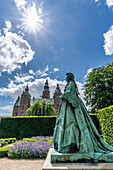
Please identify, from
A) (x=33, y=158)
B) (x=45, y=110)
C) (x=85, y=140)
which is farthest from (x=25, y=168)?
(x=45, y=110)

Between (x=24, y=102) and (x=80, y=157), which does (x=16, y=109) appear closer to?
(x=24, y=102)

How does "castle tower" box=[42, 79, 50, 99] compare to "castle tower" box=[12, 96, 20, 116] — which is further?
"castle tower" box=[42, 79, 50, 99]

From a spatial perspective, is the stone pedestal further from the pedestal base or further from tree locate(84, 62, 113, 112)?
tree locate(84, 62, 113, 112)

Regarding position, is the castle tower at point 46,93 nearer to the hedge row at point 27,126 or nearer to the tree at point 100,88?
the tree at point 100,88

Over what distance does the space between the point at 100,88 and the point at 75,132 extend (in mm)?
15117

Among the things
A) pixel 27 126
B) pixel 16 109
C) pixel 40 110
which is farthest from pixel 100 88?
pixel 16 109

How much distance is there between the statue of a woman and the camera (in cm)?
215

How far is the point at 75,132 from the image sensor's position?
2275 mm

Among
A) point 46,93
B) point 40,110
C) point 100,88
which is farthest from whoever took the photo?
point 46,93

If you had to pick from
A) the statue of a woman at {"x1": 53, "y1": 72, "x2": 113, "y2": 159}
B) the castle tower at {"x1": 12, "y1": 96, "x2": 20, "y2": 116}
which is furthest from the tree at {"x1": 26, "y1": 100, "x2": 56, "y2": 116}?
the castle tower at {"x1": 12, "y1": 96, "x2": 20, "y2": 116}

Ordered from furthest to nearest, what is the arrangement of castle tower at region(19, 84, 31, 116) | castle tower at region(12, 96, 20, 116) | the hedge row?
castle tower at region(12, 96, 20, 116), castle tower at region(19, 84, 31, 116), the hedge row

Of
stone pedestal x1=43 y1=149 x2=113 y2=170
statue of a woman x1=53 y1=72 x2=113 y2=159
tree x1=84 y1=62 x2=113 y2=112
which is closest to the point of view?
stone pedestal x1=43 y1=149 x2=113 y2=170

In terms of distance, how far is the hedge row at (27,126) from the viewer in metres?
12.6

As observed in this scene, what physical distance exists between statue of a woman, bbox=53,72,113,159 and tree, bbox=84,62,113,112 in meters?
13.0
